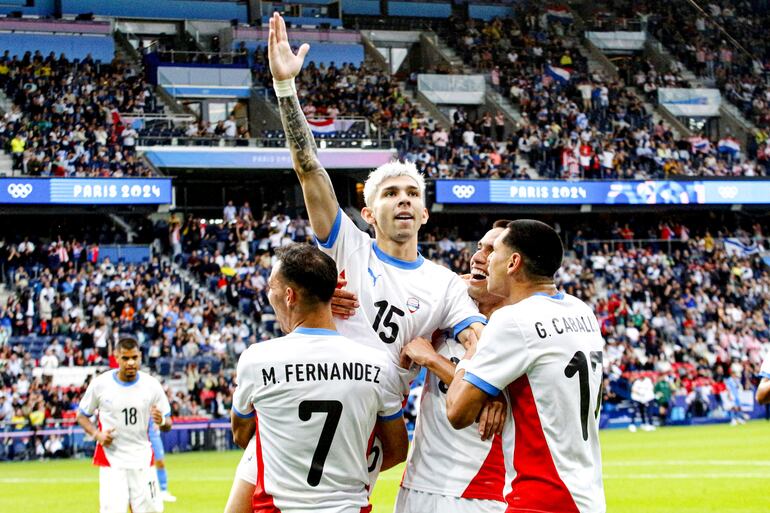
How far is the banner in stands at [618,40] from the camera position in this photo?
180 feet

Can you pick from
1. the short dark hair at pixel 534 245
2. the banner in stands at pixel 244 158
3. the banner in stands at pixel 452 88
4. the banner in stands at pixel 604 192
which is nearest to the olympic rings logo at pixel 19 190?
the banner in stands at pixel 244 158

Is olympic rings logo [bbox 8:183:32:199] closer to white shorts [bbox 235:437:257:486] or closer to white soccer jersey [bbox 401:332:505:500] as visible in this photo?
white shorts [bbox 235:437:257:486]

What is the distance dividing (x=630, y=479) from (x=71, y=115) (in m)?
25.6

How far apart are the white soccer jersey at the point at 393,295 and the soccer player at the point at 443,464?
206 mm

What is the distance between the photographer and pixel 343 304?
631cm

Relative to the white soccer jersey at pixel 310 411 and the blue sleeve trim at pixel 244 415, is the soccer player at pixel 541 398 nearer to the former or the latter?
the white soccer jersey at pixel 310 411

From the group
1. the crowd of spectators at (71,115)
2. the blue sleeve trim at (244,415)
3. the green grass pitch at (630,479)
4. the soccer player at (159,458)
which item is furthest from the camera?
the crowd of spectators at (71,115)

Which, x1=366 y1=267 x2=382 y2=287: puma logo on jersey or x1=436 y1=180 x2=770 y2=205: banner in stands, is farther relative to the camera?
x1=436 y1=180 x2=770 y2=205: banner in stands

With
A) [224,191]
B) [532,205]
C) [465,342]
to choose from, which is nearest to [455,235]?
[532,205]

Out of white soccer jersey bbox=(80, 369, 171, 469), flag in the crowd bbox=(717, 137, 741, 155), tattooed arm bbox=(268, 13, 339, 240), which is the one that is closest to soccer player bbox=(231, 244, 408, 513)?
tattooed arm bbox=(268, 13, 339, 240)

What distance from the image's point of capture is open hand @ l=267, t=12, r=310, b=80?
6613 millimetres

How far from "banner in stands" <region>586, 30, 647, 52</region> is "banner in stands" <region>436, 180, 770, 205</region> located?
40.4 feet

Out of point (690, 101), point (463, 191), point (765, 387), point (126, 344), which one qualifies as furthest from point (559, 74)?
point (765, 387)

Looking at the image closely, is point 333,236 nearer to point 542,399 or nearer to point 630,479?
point 542,399
